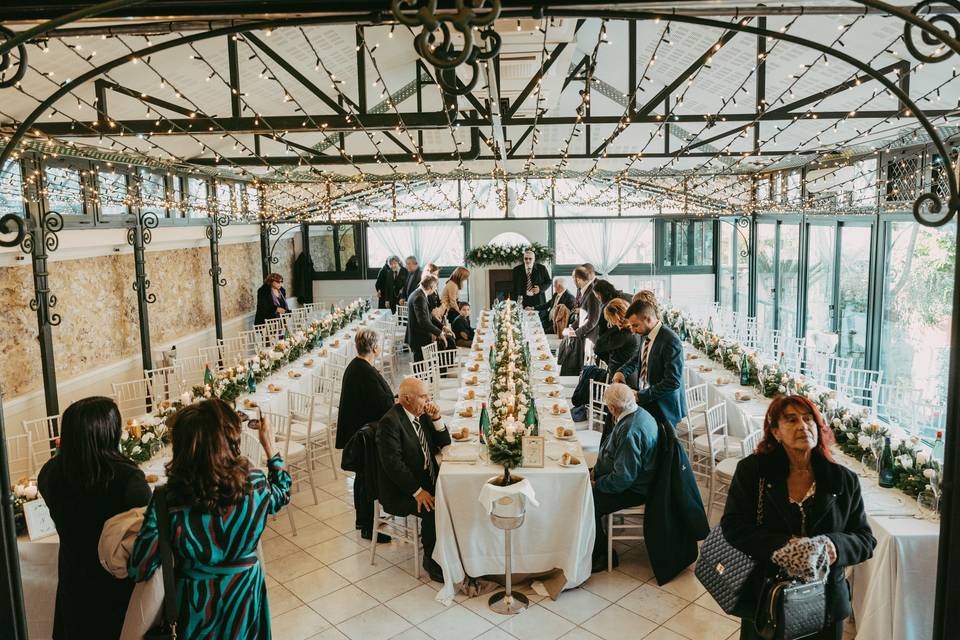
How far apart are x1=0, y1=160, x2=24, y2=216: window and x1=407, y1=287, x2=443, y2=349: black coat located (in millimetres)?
4768

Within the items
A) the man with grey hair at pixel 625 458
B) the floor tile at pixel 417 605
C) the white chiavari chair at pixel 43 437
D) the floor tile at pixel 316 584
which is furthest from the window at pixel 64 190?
the man with grey hair at pixel 625 458

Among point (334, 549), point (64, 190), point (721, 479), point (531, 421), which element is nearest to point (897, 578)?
point (721, 479)

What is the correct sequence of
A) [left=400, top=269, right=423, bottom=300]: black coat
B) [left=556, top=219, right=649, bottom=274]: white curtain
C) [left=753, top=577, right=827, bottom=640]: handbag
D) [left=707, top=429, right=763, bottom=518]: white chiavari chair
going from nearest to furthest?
[left=753, top=577, right=827, bottom=640]: handbag → [left=707, top=429, right=763, bottom=518]: white chiavari chair → [left=400, top=269, right=423, bottom=300]: black coat → [left=556, top=219, right=649, bottom=274]: white curtain

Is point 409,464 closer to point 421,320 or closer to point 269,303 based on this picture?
point 421,320

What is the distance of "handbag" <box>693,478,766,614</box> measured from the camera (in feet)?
10.1

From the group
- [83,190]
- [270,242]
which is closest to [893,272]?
[83,190]

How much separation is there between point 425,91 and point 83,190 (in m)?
4.82

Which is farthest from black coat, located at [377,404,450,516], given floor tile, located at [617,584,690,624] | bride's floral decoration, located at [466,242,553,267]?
bride's floral decoration, located at [466,242,553,267]

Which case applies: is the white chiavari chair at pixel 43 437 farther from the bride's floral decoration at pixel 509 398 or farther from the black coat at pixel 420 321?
the black coat at pixel 420 321

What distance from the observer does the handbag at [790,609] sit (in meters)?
2.92

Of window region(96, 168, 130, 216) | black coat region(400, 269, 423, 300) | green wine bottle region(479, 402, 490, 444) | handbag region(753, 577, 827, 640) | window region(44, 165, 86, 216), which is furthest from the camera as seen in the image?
black coat region(400, 269, 423, 300)

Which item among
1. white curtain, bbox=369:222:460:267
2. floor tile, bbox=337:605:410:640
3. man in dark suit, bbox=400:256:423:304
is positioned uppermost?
white curtain, bbox=369:222:460:267

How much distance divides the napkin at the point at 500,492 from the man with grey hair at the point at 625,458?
629 mm

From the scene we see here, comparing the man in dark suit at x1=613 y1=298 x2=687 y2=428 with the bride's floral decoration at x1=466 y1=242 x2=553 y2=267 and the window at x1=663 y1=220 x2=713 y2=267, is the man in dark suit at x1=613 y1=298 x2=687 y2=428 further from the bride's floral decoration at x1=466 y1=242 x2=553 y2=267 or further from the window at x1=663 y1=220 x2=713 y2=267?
the window at x1=663 y1=220 x2=713 y2=267
